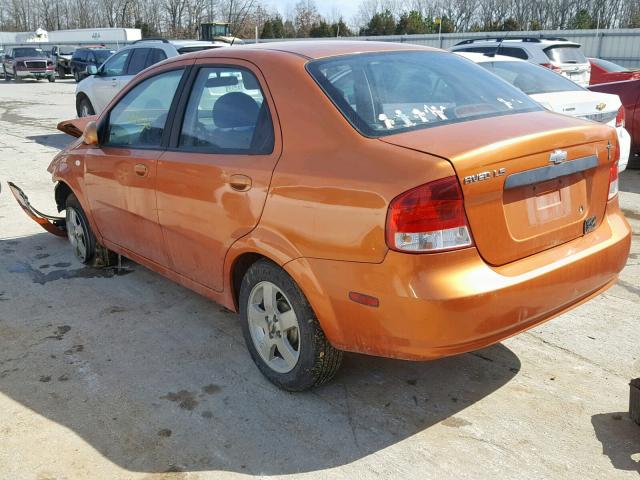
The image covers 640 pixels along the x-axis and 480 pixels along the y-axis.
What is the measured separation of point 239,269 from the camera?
3592mm

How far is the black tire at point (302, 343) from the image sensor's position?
10.2 feet

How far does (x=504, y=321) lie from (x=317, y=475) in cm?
105

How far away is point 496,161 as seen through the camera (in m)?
2.71

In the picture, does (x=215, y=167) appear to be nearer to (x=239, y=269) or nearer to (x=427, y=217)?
(x=239, y=269)

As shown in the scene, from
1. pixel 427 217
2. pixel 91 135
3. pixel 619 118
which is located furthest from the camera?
pixel 619 118

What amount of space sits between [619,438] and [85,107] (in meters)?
13.3

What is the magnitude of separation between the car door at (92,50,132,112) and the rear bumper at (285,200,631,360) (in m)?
10.8

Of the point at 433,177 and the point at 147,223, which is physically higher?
the point at 433,177

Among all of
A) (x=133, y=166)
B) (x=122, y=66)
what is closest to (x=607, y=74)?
(x=122, y=66)

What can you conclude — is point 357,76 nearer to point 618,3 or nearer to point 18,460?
point 18,460

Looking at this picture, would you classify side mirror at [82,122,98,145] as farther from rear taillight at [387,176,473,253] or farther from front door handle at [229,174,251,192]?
rear taillight at [387,176,473,253]

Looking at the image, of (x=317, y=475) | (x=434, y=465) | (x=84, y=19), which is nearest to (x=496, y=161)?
(x=434, y=465)

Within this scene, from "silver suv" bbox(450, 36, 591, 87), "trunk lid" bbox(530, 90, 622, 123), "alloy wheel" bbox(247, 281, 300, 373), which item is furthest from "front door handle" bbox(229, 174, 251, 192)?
"silver suv" bbox(450, 36, 591, 87)

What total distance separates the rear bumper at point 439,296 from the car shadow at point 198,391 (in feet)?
1.57
